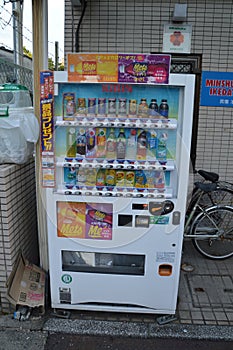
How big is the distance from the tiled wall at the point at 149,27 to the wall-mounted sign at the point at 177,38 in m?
0.07

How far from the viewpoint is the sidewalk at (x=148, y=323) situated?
2.73 m

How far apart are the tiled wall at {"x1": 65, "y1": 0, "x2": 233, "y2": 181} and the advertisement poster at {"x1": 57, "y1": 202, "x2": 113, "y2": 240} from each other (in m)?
2.61

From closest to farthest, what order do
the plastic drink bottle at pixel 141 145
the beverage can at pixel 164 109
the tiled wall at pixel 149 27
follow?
the beverage can at pixel 164 109 < the plastic drink bottle at pixel 141 145 < the tiled wall at pixel 149 27

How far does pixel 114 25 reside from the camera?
169 inches

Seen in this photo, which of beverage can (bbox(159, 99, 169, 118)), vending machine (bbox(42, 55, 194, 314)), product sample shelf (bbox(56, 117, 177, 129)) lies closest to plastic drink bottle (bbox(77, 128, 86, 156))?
vending machine (bbox(42, 55, 194, 314))

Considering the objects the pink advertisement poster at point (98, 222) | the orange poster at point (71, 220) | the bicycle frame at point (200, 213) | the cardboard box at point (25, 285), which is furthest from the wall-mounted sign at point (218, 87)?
the cardboard box at point (25, 285)

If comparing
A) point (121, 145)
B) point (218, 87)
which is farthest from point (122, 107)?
point (218, 87)

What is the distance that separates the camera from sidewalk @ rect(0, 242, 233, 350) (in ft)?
8.97

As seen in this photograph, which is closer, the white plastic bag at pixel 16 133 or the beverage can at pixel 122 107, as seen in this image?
the beverage can at pixel 122 107

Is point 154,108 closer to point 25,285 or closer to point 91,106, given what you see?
point 91,106

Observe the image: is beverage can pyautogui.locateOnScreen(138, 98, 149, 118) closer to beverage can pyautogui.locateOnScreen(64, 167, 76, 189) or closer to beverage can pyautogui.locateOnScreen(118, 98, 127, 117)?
beverage can pyautogui.locateOnScreen(118, 98, 127, 117)

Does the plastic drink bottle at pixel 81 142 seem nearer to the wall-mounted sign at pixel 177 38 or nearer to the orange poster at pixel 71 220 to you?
the orange poster at pixel 71 220

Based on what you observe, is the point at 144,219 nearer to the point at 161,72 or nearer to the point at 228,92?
the point at 161,72

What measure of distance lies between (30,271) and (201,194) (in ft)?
7.61
